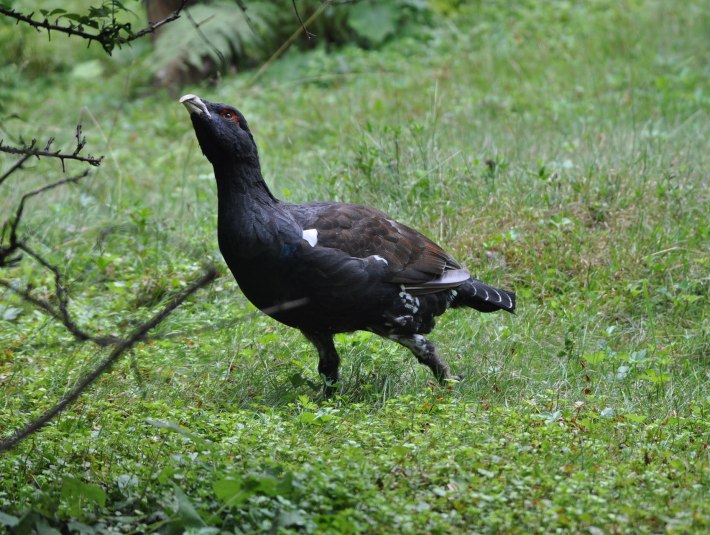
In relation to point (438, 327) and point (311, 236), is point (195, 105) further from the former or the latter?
point (438, 327)

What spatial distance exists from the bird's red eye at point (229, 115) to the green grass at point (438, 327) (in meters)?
1.08

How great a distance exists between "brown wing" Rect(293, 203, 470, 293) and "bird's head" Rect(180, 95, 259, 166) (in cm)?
46

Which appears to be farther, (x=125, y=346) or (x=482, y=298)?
(x=482, y=298)

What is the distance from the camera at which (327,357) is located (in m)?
5.64

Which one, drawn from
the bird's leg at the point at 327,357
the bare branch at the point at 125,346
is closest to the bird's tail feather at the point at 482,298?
the bird's leg at the point at 327,357

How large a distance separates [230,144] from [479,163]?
3133 mm

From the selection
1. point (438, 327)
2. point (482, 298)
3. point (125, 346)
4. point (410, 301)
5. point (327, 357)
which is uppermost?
point (125, 346)

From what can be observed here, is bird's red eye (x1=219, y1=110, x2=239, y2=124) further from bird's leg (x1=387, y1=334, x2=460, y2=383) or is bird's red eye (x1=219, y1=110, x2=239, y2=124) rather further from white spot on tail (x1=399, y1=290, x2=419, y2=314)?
bird's leg (x1=387, y1=334, x2=460, y2=383)

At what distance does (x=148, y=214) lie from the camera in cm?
766

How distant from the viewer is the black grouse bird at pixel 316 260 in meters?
5.21

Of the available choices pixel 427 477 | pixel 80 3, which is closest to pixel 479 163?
pixel 427 477

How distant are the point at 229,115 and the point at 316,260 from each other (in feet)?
3.13

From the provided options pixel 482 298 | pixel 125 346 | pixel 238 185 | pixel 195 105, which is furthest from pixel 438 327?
pixel 125 346

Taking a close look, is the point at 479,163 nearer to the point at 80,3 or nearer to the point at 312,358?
the point at 312,358
